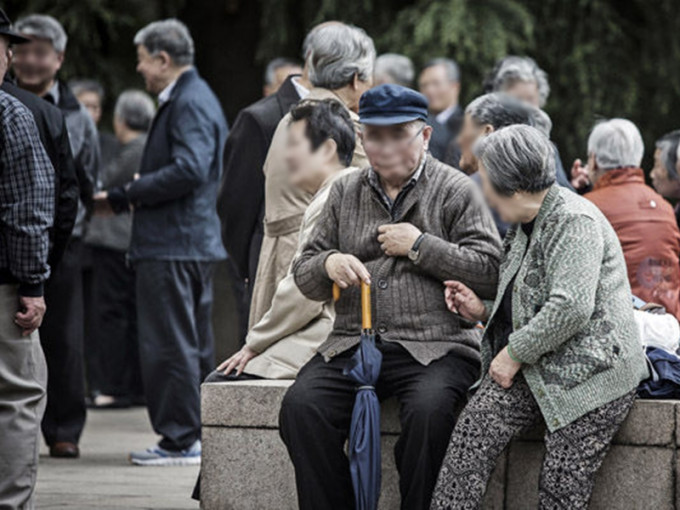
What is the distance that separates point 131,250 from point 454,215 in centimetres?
300

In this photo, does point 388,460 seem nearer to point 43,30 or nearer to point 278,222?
point 278,222

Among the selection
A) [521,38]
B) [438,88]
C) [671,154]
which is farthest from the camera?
[521,38]

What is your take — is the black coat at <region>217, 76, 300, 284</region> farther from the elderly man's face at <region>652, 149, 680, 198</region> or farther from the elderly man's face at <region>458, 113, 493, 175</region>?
the elderly man's face at <region>652, 149, 680, 198</region>

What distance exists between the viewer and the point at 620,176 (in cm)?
679

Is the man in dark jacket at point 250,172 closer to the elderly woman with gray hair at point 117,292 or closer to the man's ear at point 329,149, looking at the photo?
the man's ear at point 329,149

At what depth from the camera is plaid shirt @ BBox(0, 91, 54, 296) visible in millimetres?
5539

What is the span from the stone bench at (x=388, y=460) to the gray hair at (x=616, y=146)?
1.76m

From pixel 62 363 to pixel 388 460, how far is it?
304cm

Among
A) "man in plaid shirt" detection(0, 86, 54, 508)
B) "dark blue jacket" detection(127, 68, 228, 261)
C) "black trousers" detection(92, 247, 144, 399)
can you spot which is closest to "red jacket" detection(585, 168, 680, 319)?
"dark blue jacket" detection(127, 68, 228, 261)

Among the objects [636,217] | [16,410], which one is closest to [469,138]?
[636,217]

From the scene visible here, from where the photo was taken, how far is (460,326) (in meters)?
5.60

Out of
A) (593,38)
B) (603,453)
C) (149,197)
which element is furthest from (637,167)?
(593,38)

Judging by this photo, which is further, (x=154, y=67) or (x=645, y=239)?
(x=154, y=67)

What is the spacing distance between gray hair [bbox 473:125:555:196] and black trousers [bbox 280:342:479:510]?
28.0 inches
